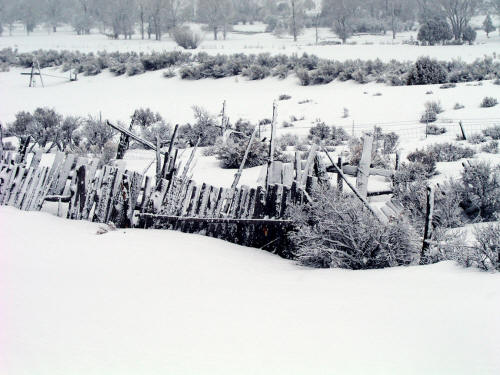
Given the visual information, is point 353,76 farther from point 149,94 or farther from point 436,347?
point 436,347

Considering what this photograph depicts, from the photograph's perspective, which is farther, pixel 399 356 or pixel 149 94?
pixel 149 94

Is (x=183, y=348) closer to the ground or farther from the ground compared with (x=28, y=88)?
closer to the ground

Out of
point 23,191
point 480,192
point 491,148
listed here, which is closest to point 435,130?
point 491,148

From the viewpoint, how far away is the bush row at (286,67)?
80.1 feet

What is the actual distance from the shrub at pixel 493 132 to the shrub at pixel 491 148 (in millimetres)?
1204

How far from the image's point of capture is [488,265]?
491cm

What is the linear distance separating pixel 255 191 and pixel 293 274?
2.02m

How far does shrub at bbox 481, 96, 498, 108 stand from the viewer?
18.6 metres

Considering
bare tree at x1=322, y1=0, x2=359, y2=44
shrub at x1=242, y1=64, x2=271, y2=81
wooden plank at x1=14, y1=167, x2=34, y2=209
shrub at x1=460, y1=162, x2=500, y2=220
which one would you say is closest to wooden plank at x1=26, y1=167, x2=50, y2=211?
wooden plank at x1=14, y1=167, x2=34, y2=209

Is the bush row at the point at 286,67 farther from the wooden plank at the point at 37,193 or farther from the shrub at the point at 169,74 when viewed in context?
the wooden plank at the point at 37,193

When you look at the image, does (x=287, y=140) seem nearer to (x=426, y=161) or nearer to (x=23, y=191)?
(x=426, y=161)

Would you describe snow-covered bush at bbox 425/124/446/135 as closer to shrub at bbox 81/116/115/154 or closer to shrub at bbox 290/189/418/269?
shrub at bbox 81/116/115/154

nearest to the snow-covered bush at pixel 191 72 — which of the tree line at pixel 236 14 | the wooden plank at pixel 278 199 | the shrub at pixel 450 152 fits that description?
the shrub at pixel 450 152

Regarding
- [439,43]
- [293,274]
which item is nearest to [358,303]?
[293,274]
